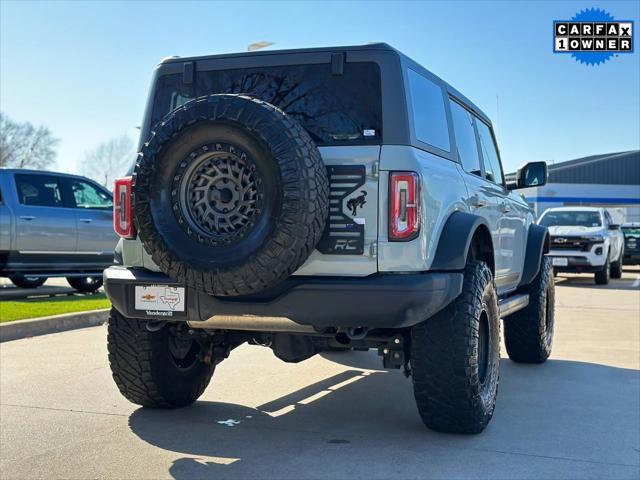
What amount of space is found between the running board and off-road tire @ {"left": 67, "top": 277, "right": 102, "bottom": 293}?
8.24 metres

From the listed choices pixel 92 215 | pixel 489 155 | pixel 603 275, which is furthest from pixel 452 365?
pixel 603 275

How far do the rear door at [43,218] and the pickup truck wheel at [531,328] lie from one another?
737 cm

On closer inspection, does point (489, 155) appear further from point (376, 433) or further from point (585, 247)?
point (585, 247)

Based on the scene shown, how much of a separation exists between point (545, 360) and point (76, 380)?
13.6 ft

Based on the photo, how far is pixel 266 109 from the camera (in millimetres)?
3789

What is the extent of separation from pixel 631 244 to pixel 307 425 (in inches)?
782

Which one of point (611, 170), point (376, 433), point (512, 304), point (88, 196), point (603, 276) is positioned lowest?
point (603, 276)

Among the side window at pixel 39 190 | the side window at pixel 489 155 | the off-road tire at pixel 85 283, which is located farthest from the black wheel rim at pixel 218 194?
the off-road tire at pixel 85 283

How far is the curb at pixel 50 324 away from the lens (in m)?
7.89

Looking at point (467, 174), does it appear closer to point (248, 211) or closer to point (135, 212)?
point (248, 211)

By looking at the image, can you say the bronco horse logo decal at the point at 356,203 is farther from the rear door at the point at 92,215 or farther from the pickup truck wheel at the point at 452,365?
the rear door at the point at 92,215

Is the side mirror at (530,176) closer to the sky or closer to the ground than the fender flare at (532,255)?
closer to the sky

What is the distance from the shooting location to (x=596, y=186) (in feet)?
151

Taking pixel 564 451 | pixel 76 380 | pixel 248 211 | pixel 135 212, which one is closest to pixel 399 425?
pixel 564 451
